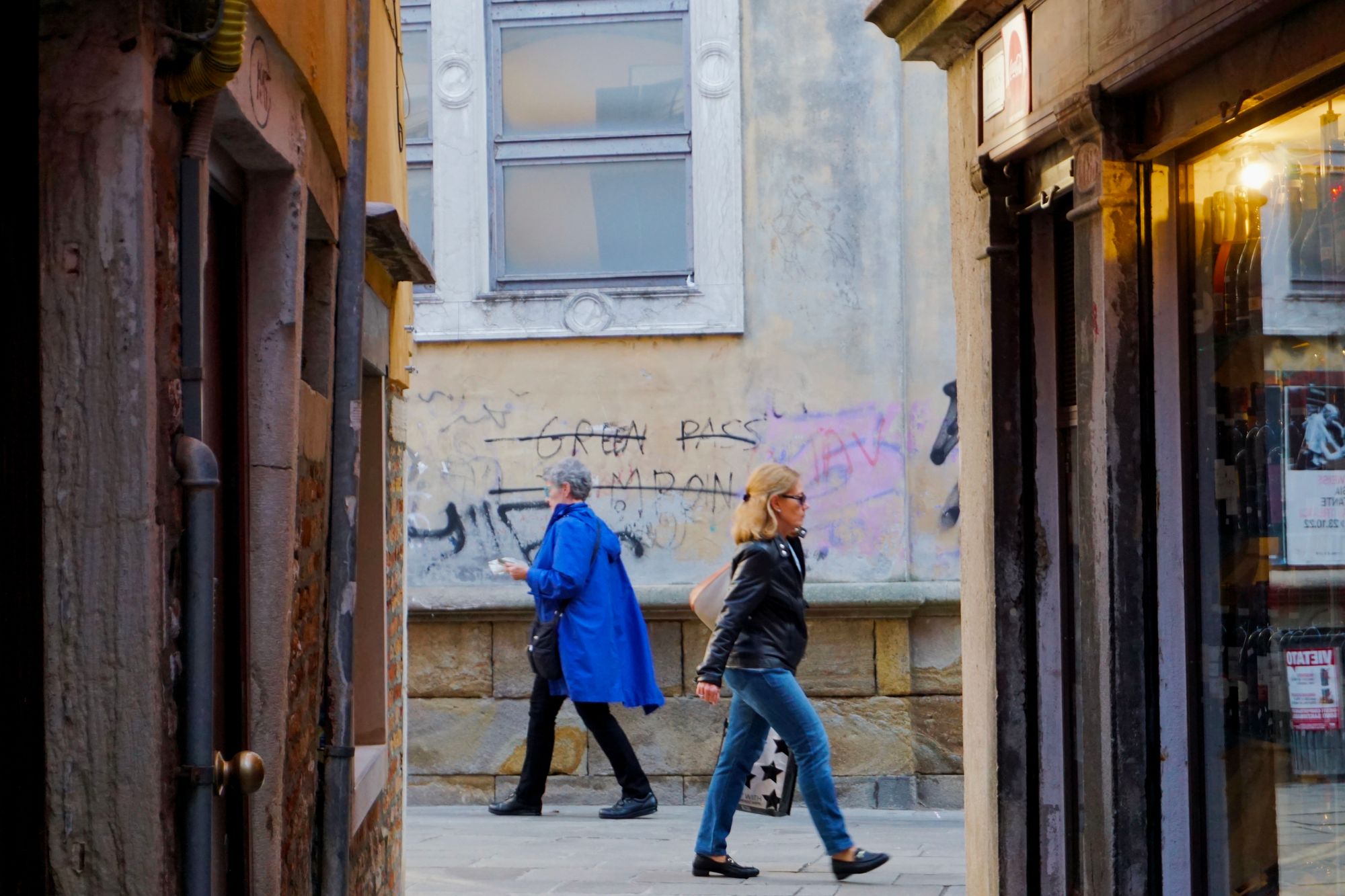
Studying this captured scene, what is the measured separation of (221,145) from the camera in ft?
12.6

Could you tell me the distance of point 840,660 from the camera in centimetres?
1033

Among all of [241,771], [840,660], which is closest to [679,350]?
[840,660]

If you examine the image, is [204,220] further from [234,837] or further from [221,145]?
[234,837]

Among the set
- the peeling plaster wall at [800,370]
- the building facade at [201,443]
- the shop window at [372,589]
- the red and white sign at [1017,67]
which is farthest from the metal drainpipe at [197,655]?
the peeling plaster wall at [800,370]

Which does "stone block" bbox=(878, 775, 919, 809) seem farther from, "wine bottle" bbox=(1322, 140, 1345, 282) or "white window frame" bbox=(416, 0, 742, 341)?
"wine bottle" bbox=(1322, 140, 1345, 282)

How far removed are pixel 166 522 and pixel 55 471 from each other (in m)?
0.25

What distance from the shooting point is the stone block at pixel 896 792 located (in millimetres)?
10320

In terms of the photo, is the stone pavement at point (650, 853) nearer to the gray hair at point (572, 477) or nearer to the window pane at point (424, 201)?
the gray hair at point (572, 477)

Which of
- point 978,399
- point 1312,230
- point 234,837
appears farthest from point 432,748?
point 1312,230

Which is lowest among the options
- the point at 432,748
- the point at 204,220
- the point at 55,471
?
the point at 432,748

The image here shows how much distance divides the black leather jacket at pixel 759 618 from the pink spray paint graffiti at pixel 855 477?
3143mm

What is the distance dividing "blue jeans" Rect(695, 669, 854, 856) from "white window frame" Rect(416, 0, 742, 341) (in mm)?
3653

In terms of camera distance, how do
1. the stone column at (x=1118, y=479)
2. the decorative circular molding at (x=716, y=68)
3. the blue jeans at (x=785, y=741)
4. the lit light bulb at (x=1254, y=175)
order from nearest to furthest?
the lit light bulb at (x=1254, y=175) < the stone column at (x=1118, y=479) < the blue jeans at (x=785, y=741) < the decorative circular molding at (x=716, y=68)

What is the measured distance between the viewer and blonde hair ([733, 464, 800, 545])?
740cm
